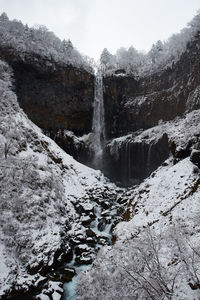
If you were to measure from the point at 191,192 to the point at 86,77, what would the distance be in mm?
31262

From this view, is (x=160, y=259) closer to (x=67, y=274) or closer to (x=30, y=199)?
(x=67, y=274)

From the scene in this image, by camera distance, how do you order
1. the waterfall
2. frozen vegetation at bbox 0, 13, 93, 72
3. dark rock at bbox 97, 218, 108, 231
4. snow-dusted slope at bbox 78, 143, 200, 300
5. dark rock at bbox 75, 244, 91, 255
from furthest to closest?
the waterfall
frozen vegetation at bbox 0, 13, 93, 72
dark rock at bbox 97, 218, 108, 231
dark rock at bbox 75, 244, 91, 255
snow-dusted slope at bbox 78, 143, 200, 300

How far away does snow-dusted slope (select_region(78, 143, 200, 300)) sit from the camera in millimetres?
9445

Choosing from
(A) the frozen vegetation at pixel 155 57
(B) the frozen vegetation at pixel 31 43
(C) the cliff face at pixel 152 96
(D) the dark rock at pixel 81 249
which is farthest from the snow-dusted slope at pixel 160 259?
(B) the frozen vegetation at pixel 31 43

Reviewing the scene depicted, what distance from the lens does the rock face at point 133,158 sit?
3161 cm

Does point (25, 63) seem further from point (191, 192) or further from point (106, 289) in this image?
point (106, 289)

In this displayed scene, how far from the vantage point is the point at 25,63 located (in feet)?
119

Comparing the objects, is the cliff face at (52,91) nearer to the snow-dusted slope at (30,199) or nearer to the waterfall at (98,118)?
the waterfall at (98,118)

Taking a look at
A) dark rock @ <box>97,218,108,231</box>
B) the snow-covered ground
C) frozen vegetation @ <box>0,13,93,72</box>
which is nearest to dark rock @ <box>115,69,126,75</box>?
frozen vegetation @ <box>0,13,93,72</box>

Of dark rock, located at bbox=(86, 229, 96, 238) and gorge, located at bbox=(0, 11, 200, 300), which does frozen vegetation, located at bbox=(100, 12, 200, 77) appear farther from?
dark rock, located at bbox=(86, 229, 96, 238)

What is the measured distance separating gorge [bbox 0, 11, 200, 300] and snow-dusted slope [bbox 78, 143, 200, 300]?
60 millimetres

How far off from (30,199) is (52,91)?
25.9 meters

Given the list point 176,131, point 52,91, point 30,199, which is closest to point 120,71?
point 52,91

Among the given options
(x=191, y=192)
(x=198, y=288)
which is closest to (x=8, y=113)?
(x=191, y=192)
